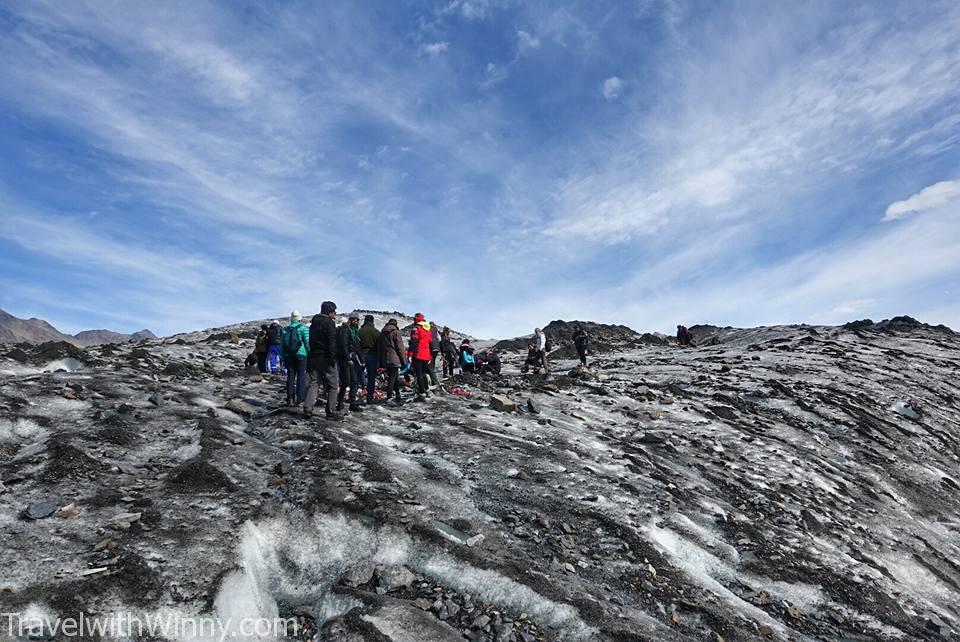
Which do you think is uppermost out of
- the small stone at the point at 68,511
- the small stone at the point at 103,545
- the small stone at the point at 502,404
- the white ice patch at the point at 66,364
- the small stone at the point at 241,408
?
the white ice patch at the point at 66,364

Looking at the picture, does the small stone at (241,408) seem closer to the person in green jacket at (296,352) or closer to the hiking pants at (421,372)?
the person in green jacket at (296,352)

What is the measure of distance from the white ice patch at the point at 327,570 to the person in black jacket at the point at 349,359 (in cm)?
547

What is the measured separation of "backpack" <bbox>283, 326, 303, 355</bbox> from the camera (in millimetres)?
13125

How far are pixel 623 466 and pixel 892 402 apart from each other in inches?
665

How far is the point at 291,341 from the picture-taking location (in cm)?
1320

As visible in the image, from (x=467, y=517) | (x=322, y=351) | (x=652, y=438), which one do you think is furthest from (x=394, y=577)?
(x=652, y=438)

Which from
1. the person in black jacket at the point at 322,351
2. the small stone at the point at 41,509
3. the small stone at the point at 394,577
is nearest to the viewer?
the small stone at the point at 394,577

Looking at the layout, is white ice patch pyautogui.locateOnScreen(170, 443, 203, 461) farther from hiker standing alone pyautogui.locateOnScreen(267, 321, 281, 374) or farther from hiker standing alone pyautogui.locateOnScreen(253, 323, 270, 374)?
hiker standing alone pyautogui.locateOnScreen(253, 323, 270, 374)

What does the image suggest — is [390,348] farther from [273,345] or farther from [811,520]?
[811,520]

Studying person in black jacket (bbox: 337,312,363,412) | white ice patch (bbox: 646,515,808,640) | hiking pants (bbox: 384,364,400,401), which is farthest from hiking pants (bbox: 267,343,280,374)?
white ice patch (bbox: 646,515,808,640)

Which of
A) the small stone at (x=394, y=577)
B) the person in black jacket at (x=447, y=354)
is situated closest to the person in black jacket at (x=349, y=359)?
the small stone at (x=394, y=577)

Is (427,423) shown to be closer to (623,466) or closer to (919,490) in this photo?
(623,466)

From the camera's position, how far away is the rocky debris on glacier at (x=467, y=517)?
5996 mm

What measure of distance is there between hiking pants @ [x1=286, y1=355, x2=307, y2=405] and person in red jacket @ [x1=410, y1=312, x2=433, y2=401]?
354cm
